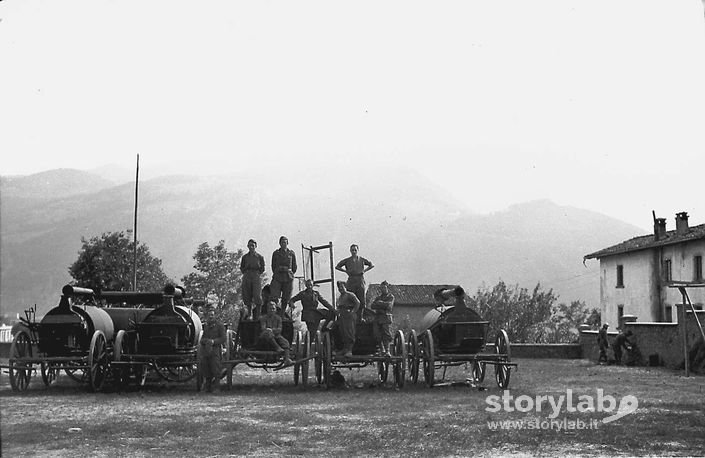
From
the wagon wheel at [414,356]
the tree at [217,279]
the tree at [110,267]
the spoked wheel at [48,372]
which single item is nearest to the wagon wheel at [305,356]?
the wagon wheel at [414,356]

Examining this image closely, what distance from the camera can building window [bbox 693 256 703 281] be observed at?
36375 millimetres

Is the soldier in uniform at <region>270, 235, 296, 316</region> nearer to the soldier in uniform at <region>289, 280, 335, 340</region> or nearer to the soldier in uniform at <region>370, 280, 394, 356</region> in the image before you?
the soldier in uniform at <region>289, 280, 335, 340</region>

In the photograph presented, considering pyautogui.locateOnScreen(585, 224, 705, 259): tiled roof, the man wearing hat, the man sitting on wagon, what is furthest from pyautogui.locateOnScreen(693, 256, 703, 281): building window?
the man sitting on wagon

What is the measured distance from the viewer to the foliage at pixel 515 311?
50188 millimetres

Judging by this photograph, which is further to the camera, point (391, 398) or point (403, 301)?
point (403, 301)

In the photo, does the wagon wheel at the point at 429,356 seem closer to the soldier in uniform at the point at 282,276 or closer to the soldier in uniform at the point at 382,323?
the soldier in uniform at the point at 382,323

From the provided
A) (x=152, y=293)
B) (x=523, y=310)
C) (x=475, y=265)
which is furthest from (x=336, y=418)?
(x=475, y=265)

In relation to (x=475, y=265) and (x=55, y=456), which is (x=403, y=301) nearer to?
(x=55, y=456)

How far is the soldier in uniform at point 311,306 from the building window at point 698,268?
80.0 ft

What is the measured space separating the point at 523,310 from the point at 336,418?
42.5 meters

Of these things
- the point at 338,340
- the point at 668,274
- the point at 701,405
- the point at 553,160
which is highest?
the point at 553,160

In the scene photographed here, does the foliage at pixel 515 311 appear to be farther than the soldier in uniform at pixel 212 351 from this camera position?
Yes

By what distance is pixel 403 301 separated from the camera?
56.8m

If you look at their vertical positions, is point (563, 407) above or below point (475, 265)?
below
